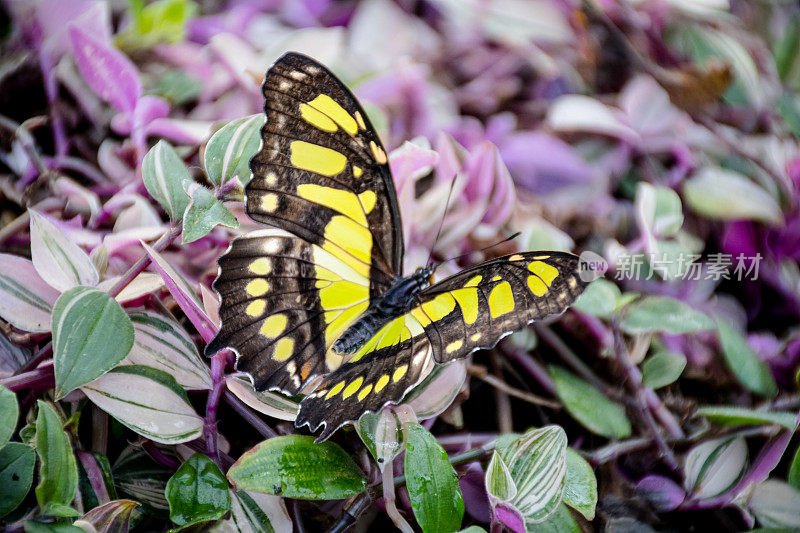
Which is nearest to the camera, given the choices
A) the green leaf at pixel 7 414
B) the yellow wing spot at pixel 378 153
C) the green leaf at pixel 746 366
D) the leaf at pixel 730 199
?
the green leaf at pixel 7 414

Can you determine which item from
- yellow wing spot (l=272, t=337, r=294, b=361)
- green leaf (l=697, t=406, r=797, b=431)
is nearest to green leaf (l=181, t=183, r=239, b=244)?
yellow wing spot (l=272, t=337, r=294, b=361)

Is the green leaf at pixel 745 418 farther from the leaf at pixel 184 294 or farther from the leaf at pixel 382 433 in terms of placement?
the leaf at pixel 184 294

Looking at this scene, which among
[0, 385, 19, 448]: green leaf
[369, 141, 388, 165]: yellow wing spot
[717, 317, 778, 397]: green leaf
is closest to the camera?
[0, 385, 19, 448]: green leaf

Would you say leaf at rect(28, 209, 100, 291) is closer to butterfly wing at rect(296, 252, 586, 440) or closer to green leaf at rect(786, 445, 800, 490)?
butterfly wing at rect(296, 252, 586, 440)

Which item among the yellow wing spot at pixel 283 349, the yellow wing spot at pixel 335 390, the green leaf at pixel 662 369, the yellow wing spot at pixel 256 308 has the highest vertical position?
the yellow wing spot at pixel 256 308

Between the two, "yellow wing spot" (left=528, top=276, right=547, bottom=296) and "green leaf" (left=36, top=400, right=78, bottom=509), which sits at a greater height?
"yellow wing spot" (left=528, top=276, right=547, bottom=296)

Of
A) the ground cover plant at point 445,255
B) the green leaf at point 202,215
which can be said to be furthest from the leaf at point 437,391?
the green leaf at point 202,215

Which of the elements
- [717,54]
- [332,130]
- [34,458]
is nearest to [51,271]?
[34,458]

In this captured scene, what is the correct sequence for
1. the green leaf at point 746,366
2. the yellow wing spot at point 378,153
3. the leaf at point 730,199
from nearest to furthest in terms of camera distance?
1. the yellow wing spot at point 378,153
2. the green leaf at point 746,366
3. the leaf at point 730,199
